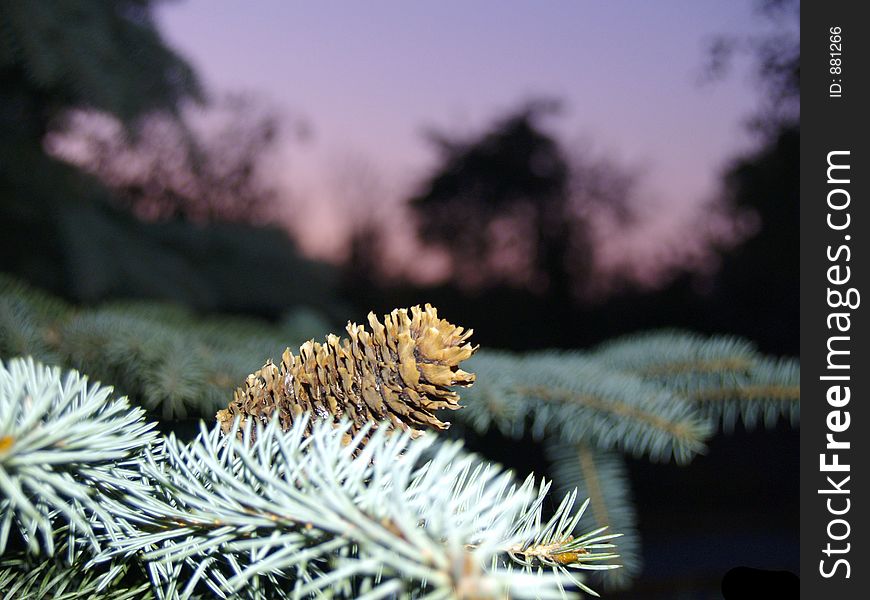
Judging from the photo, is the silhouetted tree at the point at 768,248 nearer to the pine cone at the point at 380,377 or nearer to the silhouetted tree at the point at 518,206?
the silhouetted tree at the point at 518,206

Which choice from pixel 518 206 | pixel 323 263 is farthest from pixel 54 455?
pixel 518 206

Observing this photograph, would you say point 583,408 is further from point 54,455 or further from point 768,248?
point 768,248

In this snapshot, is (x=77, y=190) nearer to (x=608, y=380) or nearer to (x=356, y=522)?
(x=608, y=380)

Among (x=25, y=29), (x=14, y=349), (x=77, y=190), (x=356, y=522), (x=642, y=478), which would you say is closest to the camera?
(x=356, y=522)

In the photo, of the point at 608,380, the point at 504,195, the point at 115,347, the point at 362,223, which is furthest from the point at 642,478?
the point at 115,347

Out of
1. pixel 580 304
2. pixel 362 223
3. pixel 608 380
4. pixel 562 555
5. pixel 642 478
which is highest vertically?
pixel 362 223

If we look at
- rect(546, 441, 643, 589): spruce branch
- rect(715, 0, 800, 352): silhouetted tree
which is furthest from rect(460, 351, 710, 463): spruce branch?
rect(715, 0, 800, 352): silhouetted tree

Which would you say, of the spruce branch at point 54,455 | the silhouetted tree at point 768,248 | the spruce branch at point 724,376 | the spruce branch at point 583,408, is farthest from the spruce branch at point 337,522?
the silhouetted tree at point 768,248
